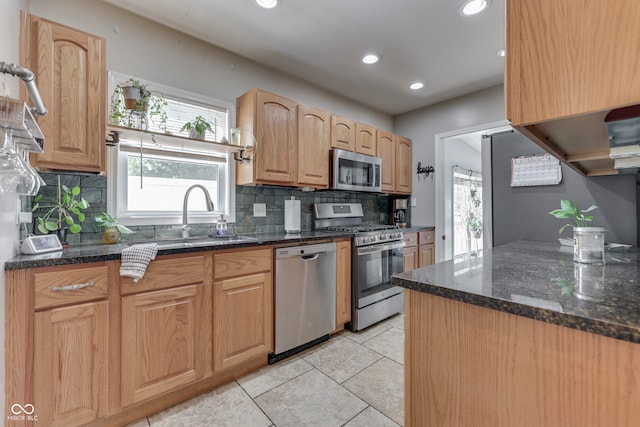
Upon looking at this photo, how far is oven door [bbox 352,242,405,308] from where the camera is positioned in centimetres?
268

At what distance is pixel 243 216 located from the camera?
266 centimetres

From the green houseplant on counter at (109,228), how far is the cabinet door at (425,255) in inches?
122

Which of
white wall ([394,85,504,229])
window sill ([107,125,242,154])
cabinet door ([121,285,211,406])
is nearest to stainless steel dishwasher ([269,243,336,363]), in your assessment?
cabinet door ([121,285,211,406])

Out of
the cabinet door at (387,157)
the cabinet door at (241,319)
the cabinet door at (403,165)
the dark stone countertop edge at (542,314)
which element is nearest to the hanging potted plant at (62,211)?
the cabinet door at (241,319)

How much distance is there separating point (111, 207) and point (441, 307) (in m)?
2.18

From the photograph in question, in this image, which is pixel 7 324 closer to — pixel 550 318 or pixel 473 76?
pixel 550 318

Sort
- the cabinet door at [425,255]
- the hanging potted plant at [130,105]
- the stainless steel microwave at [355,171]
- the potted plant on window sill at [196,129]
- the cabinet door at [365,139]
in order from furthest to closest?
the cabinet door at [425,255] < the cabinet door at [365,139] < the stainless steel microwave at [355,171] < the potted plant on window sill at [196,129] < the hanging potted plant at [130,105]

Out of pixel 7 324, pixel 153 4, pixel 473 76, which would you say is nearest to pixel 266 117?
pixel 153 4

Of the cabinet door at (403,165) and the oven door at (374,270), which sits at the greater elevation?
the cabinet door at (403,165)

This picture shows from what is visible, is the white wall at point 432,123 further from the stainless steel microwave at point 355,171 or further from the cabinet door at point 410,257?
the stainless steel microwave at point 355,171

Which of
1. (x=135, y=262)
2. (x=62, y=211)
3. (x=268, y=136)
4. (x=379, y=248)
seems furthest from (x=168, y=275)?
(x=379, y=248)

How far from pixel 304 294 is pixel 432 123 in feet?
9.81

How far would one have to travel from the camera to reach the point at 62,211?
174 centimetres

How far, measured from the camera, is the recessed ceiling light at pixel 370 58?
2.64 metres
